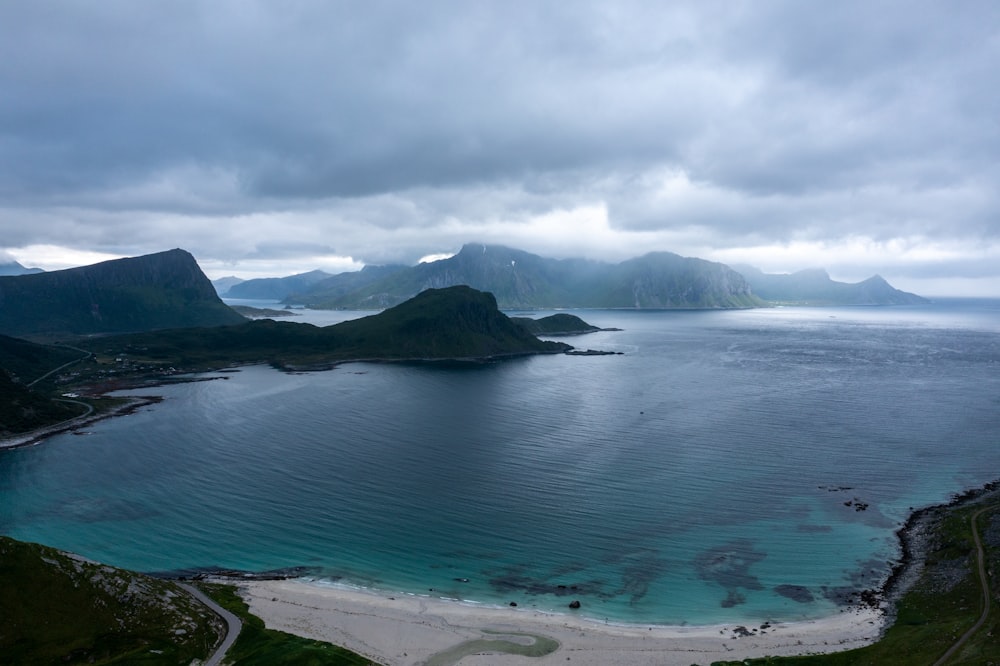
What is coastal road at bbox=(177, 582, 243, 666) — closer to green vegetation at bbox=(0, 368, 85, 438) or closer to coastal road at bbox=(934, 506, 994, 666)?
A: coastal road at bbox=(934, 506, 994, 666)

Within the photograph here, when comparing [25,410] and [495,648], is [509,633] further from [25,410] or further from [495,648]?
[25,410]

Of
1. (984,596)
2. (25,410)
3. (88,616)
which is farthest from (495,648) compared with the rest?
(25,410)

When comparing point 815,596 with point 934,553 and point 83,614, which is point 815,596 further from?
point 83,614

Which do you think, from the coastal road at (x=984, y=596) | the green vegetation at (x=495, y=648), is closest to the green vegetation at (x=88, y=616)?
the green vegetation at (x=495, y=648)

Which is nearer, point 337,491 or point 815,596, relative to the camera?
point 815,596

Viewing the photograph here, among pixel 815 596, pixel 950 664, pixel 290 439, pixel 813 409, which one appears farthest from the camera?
pixel 813 409

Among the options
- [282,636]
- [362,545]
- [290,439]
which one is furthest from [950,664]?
[290,439]

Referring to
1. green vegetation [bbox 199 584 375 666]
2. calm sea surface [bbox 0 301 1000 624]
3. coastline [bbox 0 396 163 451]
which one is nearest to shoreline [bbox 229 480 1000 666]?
green vegetation [bbox 199 584 375 666]
